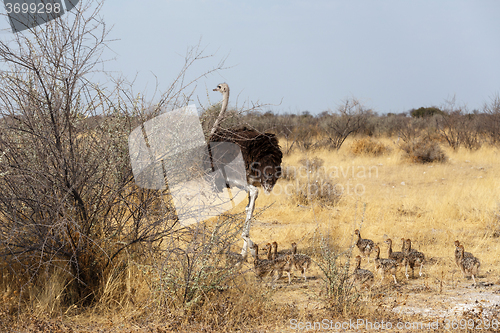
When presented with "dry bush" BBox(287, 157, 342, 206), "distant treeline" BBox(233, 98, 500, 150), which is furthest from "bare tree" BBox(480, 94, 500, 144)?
"dry bush" BBox(287, 157, 342, 206)

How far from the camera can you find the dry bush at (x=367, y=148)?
1823cm

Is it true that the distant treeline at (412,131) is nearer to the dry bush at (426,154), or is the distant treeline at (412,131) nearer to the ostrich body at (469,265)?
the dry bush at (426,154)

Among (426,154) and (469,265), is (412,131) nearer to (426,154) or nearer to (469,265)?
(426,154)

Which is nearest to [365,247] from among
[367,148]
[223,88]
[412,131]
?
[223,88]

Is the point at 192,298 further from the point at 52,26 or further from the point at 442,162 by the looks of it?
the point at 442,162

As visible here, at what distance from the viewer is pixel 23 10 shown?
4168 millimetres

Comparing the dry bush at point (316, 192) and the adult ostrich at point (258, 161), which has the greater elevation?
the adult ostrich at point (258, 161)

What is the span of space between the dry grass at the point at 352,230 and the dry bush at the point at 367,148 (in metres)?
0.25

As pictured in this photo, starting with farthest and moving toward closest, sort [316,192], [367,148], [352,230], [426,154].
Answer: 1. [367,148]
2. [426,154]
3. [316,192]
4. [352,230]

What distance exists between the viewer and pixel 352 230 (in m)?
8.17

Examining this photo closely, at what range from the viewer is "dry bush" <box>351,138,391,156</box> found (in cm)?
1823

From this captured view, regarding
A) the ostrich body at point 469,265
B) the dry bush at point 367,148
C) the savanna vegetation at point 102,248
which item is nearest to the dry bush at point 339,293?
the savanna vegetation at point 102,248

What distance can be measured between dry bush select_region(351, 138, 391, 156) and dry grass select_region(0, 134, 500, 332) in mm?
247

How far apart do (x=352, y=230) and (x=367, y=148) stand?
10823mm
